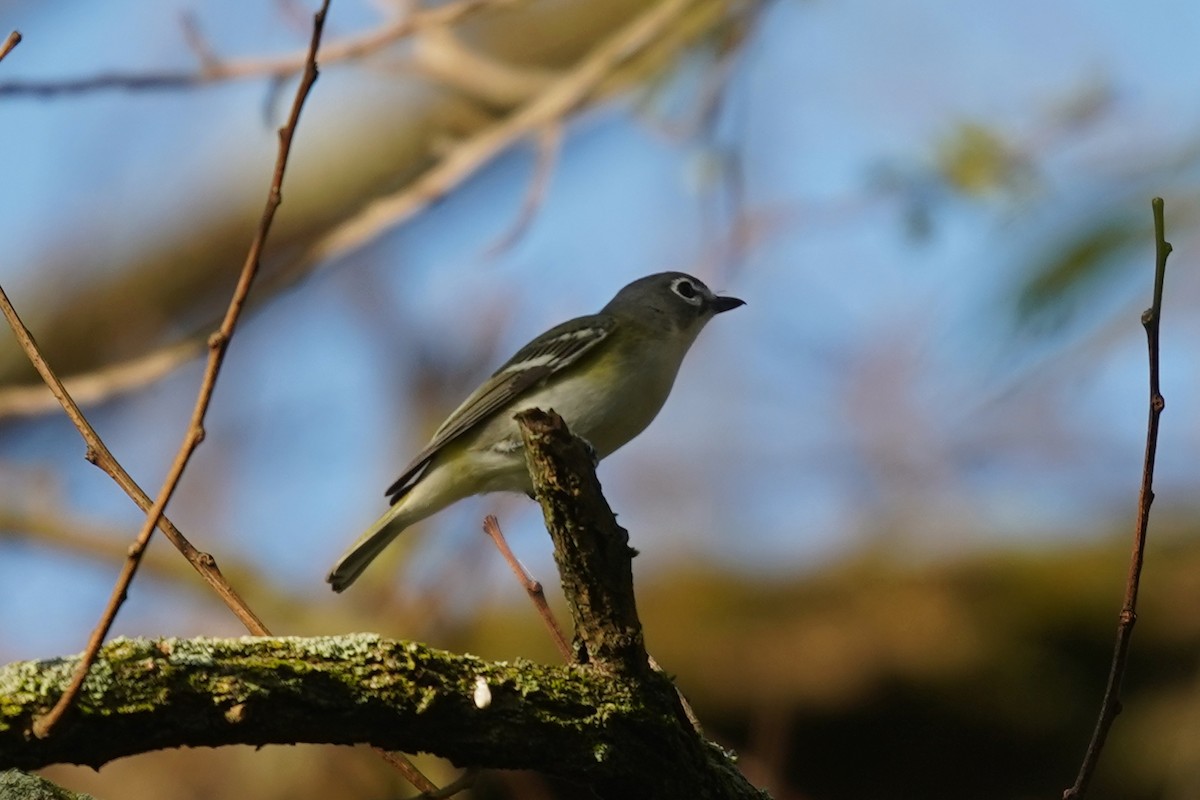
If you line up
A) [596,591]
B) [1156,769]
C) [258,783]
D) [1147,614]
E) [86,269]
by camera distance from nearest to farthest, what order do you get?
[596,591], [1156,769], [1147,614], [258,783], [86,269]

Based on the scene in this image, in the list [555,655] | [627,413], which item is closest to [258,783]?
[555,655]

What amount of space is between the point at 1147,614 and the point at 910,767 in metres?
1.19

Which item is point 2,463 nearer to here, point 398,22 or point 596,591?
point 398,22

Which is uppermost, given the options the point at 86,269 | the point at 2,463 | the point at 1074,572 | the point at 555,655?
the point at 86,269

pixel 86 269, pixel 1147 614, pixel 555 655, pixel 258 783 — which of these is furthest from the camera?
pixel 86 269

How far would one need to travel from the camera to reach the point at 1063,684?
18.2 feet

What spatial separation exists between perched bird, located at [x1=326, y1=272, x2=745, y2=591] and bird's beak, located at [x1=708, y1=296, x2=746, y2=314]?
585mm

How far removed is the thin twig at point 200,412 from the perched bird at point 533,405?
2.22 metres

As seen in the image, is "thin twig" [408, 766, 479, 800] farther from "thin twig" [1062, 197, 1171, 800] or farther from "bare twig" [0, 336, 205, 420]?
"bare twig" [0, 336, 205, 420]

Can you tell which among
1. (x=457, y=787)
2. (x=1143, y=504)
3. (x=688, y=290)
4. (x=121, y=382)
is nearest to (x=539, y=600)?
(x=457, y=787)

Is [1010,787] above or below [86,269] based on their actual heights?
below

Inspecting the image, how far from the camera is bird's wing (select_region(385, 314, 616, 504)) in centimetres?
427

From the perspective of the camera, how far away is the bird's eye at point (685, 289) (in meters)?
5.09

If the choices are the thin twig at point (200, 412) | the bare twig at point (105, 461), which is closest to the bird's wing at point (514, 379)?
the bare twig at point (105, 461)
